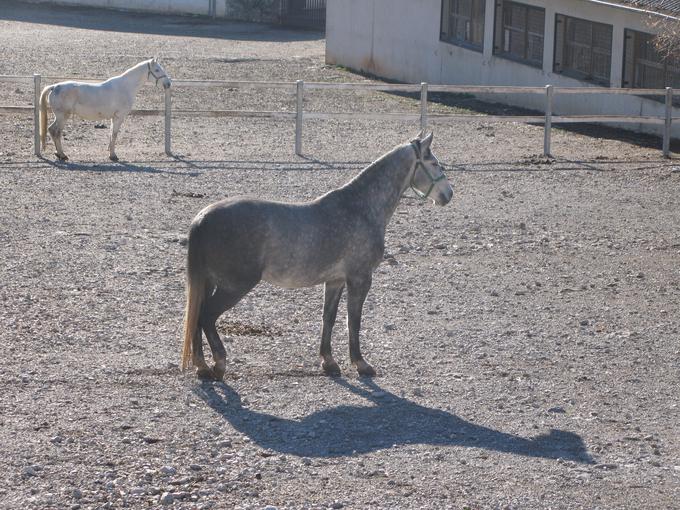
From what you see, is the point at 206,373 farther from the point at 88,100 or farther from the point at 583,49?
the point at 583,49

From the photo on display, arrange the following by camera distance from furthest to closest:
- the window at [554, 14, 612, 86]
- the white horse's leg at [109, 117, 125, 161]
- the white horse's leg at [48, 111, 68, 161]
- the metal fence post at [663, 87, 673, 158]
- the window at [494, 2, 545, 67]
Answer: the window at [494, 2, 545, 67]
the window at [554, 14, 612, 86]
the metal fence post at [663, 87, 673, 158]
the white horse's leg at [109, 117, 125, 161]
the white horse's leg at [48, 111, 68, 161]

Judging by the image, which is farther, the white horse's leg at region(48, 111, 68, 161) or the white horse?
the white horse

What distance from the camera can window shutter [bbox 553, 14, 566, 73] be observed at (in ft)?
79.9

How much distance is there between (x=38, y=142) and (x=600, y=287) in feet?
31.8

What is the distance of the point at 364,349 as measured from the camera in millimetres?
9727

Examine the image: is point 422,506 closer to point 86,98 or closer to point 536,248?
point 536,248

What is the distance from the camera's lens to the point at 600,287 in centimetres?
1181

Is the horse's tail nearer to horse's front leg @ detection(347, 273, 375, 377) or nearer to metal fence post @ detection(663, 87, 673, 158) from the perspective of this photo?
horse's front leg @ detection(347, 273, 375, 377)

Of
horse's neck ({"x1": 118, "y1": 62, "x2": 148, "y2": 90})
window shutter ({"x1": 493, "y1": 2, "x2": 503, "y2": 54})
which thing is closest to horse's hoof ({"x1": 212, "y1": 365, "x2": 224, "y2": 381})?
horse's neck ({"x1": 118, "y1": 62, "x2": 148, "y2": 90})


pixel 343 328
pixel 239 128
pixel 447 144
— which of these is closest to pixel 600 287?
pixel 343 328

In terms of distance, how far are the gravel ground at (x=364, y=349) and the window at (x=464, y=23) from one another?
9039 mm

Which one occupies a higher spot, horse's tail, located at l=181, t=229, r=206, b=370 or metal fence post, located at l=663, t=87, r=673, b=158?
metal fence post, located at l=663, t=87, r=673, b=158

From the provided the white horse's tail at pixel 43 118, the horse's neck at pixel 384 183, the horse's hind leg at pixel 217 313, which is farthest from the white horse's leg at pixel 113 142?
the horse's hind leg at pixel 217 313

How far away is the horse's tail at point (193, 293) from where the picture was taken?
28.1 feet
